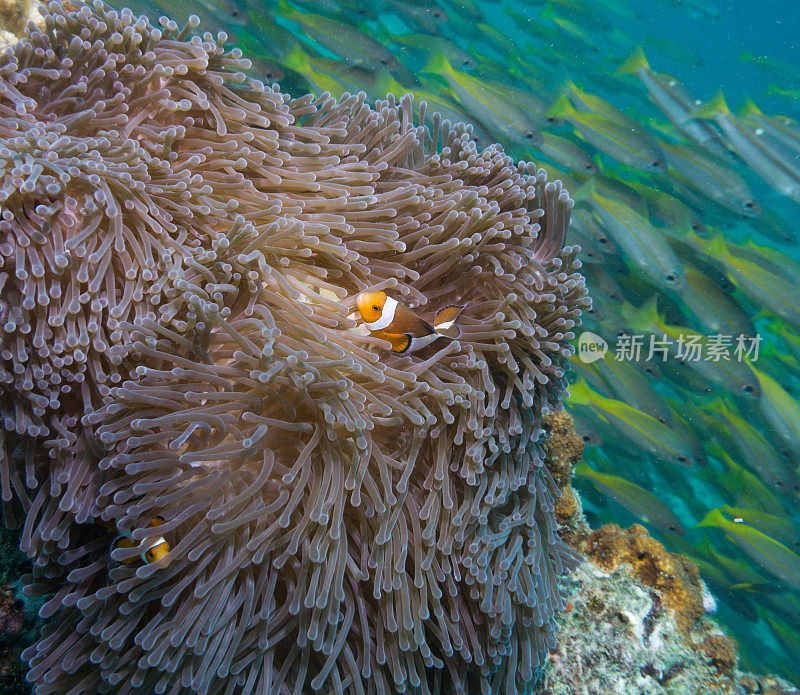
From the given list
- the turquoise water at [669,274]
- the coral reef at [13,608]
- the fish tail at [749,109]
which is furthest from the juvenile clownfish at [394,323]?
the fish tail at [749,109]

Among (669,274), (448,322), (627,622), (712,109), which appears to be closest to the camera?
(448,322)

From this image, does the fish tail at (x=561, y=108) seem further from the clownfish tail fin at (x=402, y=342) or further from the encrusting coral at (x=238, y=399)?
the clownfish tail fin at (x=402, y=342)

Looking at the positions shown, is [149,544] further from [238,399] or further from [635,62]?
[635,62]

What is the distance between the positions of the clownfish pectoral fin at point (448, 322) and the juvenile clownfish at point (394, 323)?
75mm

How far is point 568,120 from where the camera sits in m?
7.19

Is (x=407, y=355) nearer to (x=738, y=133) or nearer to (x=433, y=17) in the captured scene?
(x=738, y=133)

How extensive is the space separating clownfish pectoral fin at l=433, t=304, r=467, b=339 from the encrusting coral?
74 millimetres

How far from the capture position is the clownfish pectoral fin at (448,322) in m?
2.01

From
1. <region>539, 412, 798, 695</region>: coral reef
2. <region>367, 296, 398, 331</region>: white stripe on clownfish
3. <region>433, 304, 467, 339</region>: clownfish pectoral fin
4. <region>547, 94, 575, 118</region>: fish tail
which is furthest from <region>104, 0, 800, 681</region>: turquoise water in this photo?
<region>367, 296, 398, 331</region>: white stripe on clownfish

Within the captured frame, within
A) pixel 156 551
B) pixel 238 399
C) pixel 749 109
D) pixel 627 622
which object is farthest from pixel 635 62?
pixel 156 551

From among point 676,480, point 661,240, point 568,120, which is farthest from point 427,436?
point 676,480

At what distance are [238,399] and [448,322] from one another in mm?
824

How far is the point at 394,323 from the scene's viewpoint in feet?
5.90

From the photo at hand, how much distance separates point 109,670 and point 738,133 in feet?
28.6
